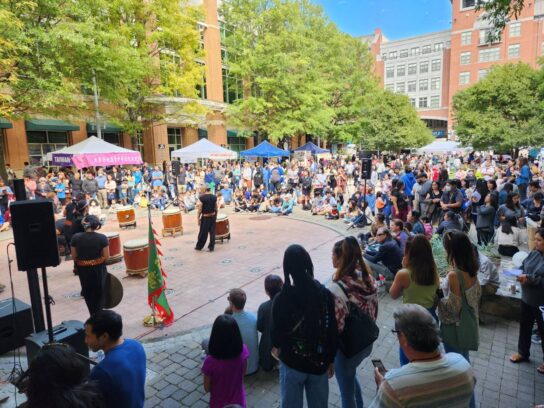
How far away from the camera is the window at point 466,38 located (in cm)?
5866

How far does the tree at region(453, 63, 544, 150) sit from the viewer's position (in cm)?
2758

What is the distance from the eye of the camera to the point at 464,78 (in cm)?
5997

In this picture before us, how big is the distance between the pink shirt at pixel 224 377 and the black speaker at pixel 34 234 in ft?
7.78

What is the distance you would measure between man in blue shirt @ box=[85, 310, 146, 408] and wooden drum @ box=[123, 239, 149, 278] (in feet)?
18.6

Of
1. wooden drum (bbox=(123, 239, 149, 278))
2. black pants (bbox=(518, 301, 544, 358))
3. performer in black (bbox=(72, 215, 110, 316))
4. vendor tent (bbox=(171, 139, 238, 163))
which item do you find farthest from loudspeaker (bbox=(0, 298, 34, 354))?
vendor tent (bbox=(171, 139, 238, 163))

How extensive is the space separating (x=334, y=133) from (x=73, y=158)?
26.6 meters

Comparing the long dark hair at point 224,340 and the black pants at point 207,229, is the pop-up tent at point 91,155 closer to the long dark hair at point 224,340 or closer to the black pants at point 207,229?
the black pants at point 207,229

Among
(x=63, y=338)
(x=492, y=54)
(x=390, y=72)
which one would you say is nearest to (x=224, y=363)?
(x=63, y=338)

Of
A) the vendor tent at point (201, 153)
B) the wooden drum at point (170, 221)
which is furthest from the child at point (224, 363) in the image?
the vendor tent at point (201, 153)

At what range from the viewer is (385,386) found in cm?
207

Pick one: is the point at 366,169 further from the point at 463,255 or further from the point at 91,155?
the point at 91,155

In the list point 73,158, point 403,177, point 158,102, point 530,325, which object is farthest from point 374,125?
point 530,325

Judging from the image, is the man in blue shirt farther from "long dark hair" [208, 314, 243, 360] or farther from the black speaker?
the black speaker


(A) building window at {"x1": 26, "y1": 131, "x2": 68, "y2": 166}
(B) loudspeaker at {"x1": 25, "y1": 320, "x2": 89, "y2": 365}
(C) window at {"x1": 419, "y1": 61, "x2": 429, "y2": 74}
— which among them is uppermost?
(C) window at {"x1": 419, "y1": 61, "x2": 429, "y2": 74}
